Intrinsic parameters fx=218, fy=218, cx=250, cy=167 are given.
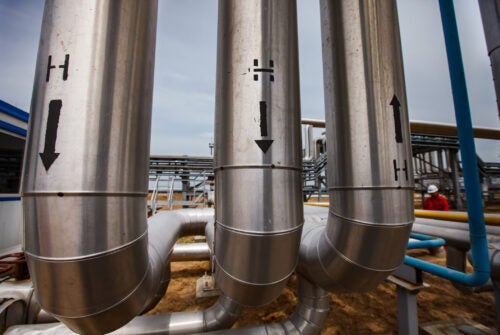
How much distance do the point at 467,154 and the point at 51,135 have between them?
6.40ft

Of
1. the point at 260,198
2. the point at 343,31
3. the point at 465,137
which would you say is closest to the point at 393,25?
the point at 343,31

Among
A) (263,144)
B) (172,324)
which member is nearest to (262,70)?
(263,144)

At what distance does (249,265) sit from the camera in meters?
0.90

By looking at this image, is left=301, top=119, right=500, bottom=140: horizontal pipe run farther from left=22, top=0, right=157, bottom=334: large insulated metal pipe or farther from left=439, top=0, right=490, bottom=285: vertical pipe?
left=22, top=0, right=157, bottom=334: large insulated metal pipe

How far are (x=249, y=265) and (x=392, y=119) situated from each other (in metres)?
0.95

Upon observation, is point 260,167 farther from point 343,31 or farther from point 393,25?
point 393,25

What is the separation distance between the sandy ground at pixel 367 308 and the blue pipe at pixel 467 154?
1.55 m

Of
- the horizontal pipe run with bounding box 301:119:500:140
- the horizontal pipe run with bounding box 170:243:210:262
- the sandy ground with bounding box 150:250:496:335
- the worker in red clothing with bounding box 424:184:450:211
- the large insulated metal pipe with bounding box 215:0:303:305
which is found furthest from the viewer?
the horizontal pipe run with bounding box 301:119:500:140

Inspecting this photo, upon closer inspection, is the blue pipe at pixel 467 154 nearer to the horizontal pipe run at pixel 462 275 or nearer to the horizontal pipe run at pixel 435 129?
the horizontal pipe run at pixel 462 275

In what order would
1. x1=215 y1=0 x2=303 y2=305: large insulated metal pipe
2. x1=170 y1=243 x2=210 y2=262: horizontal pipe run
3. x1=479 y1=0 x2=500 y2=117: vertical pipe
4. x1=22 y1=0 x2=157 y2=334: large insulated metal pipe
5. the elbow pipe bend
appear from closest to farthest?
x1=22 y1=0 x2=157 y2=334: large insulated metal pipe → x1=215 y1=0 x2=303 y2=305: large insulated metal pipe → x1=479 y1=0 x2=500 y2=117: vertical pipe → the elbow pipe bend → x1=170 y1=243 x2=210 y2=262: horizontal pipe run

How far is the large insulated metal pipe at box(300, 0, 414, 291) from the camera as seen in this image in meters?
1.00

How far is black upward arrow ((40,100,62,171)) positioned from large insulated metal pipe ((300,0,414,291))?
114 cm

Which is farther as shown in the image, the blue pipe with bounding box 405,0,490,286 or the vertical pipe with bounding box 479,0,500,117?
the vertical pipe with bounding box 479,0,500,117

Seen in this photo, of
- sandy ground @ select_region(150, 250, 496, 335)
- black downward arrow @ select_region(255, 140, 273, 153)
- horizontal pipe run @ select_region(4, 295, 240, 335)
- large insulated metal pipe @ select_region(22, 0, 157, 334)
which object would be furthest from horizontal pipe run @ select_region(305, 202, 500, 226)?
large insulated metal pipe @ select_region(22, 0, 157, 334)
